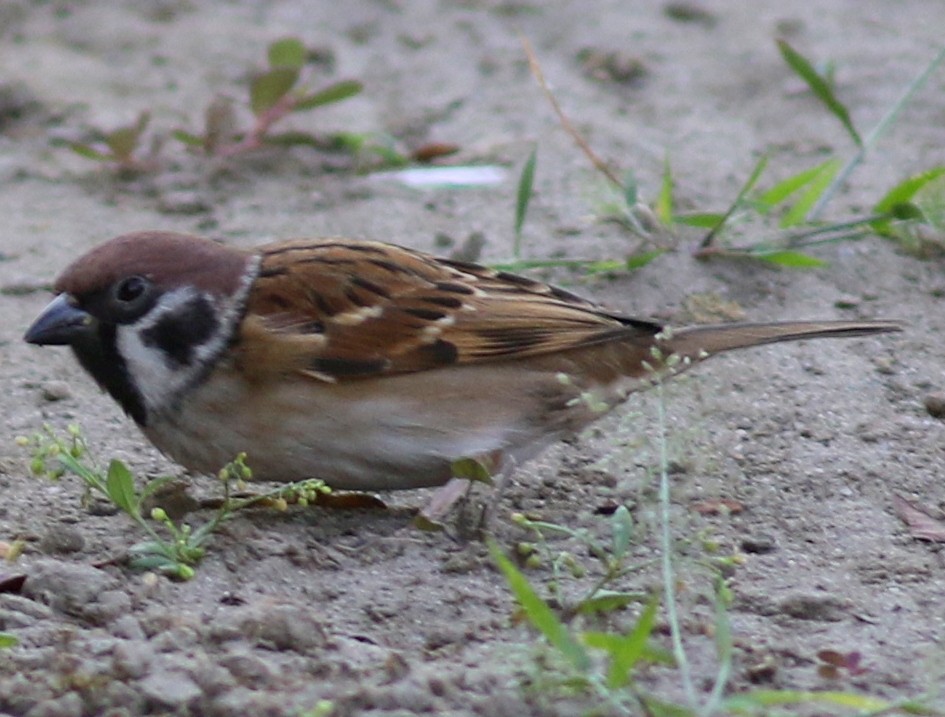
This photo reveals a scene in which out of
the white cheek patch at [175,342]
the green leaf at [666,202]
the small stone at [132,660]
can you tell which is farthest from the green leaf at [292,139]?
the small stone at [132,660]

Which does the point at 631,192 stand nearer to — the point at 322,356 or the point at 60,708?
the point at 322,356

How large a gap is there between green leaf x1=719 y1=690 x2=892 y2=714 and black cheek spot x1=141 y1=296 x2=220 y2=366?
1.70 metres

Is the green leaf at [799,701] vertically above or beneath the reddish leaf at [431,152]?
above

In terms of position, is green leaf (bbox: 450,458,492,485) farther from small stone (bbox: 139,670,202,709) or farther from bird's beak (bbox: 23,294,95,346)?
small stone (bbox: 139,670,202,709)

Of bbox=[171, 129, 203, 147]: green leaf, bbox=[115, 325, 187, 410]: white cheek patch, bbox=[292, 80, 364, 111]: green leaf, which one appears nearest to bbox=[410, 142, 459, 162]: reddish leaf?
bbox=[292, 80, 364, 111]: green leaf

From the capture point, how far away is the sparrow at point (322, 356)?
385 cm

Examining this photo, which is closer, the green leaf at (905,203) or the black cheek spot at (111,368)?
the black cheek spot at (111,368)

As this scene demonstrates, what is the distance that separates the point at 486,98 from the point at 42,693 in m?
4.63

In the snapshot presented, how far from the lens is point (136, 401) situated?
3920mm

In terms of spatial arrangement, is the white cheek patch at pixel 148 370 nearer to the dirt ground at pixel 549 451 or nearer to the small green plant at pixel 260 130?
the dirt ground at pixel 549 451

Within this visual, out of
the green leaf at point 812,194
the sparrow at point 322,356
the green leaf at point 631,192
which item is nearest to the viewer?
the sparrow at point 322,356

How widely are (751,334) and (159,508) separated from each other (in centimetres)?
158

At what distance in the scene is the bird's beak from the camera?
3873 millimetres

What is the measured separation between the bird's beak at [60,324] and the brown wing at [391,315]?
38cm
